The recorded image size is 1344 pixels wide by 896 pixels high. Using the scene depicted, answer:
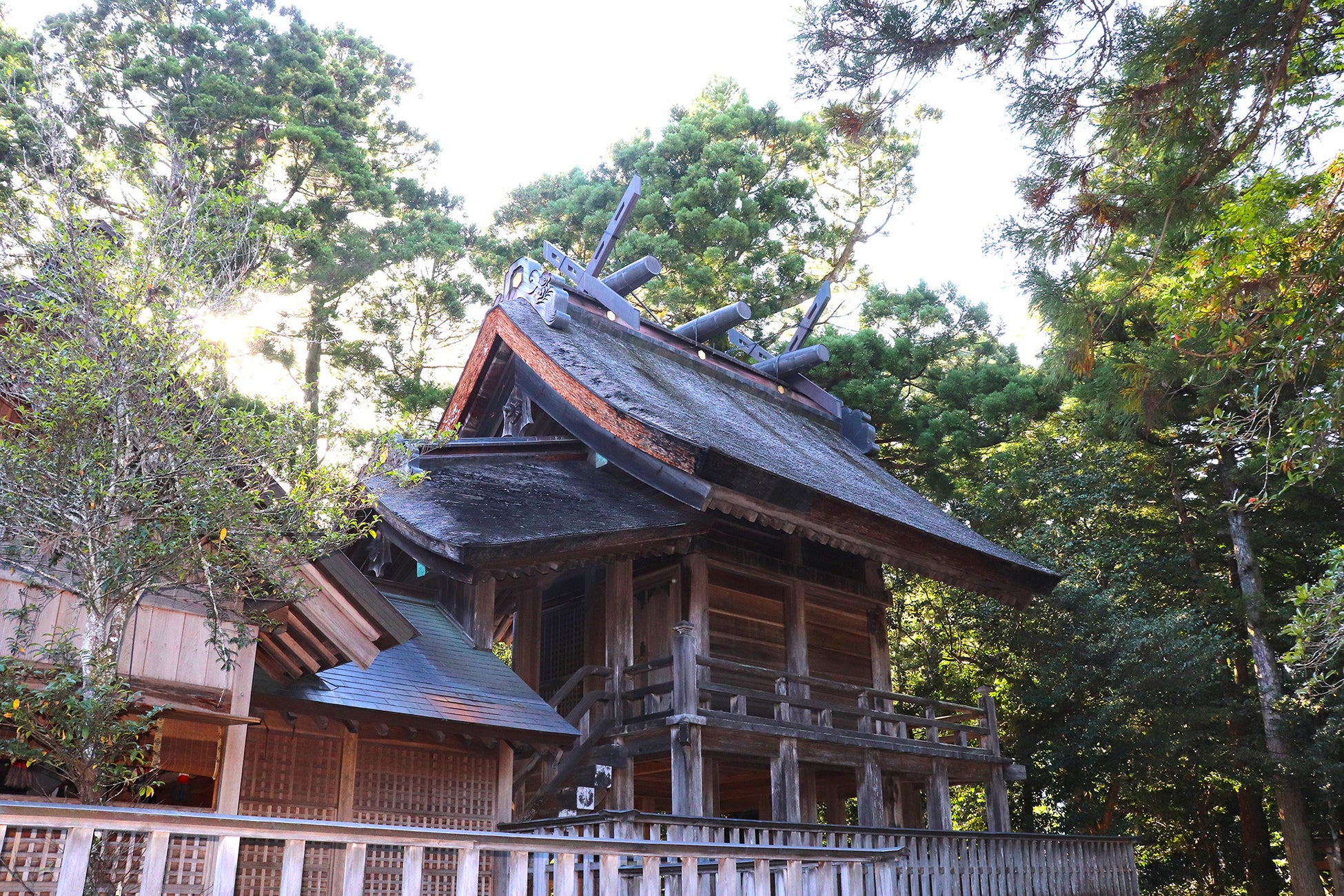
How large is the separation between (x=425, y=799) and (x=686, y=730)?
2589 millimetres

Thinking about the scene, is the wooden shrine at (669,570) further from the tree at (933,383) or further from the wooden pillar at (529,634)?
the tree at (933,383)

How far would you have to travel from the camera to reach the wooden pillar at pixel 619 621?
37.8 feet

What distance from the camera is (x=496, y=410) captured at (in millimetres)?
15336

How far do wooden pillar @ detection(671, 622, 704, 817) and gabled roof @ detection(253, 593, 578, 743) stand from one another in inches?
50.0

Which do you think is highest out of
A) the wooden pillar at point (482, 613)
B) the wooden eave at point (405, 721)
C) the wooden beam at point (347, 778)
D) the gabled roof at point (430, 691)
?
the wooden pillar at point (482, 613)

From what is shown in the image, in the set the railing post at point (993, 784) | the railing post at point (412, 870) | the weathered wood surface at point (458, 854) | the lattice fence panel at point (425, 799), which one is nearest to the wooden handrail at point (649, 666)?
the lattice fence panel at point (425, 799)

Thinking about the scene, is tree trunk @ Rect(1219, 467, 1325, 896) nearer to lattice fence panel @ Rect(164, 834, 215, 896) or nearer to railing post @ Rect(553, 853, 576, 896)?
railing post @ Rect(553, 853, 576, 896)

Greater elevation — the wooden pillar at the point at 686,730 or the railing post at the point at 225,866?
the wooden pillar at the point at 686,730

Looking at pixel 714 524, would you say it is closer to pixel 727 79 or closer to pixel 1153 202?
pixel 1153 202

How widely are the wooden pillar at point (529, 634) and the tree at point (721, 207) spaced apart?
1341 cm

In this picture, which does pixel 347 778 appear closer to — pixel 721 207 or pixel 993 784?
pixel 993 784

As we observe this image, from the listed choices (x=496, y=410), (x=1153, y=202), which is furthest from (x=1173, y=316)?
(x=496, y=410)

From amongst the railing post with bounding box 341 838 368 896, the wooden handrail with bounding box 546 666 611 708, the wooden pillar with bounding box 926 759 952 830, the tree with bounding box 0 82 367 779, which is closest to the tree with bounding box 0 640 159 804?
the tree with bounding box 0 82 367 779

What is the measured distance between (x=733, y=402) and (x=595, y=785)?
7.24 metres
